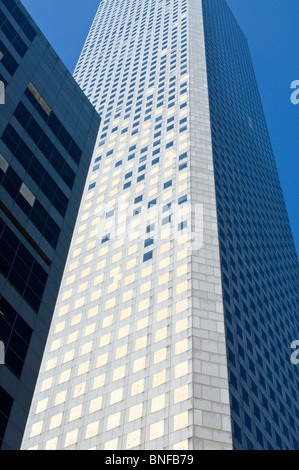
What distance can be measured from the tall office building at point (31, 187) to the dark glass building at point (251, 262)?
88.2 ft

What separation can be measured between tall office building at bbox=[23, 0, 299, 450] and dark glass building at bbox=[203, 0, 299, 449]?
34 centimetres

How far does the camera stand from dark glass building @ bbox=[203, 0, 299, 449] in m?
67.1

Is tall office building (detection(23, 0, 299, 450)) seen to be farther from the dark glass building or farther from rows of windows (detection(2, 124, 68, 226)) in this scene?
rows of windows (detection(2, 124, 68, 226))

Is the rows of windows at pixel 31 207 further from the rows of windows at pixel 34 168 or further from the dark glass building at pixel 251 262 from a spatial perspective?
the dark glass building at pixel 251 262

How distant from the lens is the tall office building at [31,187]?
3534 cm

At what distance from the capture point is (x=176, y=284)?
7444 centimetres

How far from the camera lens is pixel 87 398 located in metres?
69.5

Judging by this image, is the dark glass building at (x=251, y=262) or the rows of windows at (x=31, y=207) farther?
the dark glass building at (x=251, y=262)

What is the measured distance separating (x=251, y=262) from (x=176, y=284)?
2062cm

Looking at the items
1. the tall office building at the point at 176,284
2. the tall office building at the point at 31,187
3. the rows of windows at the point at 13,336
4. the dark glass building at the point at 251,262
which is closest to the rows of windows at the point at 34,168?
the tall office building at the point at 31,187

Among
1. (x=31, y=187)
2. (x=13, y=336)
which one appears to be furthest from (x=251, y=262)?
(x=13, y=336)

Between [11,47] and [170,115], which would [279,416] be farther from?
[170,115]

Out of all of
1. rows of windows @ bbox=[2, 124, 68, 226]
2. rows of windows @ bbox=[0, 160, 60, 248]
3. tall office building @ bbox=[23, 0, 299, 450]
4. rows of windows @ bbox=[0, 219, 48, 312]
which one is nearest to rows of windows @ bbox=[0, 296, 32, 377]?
rows of windows @ bbox=[0, 219, 48, 312]

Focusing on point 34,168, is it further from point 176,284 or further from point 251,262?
point 251,262
